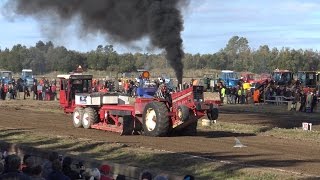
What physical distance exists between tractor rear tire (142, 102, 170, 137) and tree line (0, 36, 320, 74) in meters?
69.2

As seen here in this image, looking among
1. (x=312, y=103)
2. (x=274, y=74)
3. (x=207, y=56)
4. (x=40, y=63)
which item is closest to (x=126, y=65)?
(x=40, y=63)

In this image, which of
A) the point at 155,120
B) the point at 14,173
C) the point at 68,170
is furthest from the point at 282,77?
the point at 14,173

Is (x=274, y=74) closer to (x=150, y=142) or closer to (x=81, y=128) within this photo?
(x=81, y=128)

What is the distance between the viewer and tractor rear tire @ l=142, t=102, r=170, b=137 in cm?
1770

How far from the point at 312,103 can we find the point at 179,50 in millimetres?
15349

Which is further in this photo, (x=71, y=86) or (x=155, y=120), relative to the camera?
(x=71, y=86)

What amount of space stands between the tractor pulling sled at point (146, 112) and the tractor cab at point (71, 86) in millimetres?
3211

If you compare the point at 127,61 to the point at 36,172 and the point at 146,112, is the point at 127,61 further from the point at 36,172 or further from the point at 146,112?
the point at 36,172

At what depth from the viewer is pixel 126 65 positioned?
100 meters

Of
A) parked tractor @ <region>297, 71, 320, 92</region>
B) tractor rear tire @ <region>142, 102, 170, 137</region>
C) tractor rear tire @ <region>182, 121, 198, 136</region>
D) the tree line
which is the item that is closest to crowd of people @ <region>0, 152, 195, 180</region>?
tractor rear tire @ <region>142, 102, 170, 137</region>

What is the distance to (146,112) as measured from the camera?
60.4ft

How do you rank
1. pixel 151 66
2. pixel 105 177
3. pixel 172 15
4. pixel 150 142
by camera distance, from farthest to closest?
pixel 151 66 → pixel 172 15 → pixel 150 142 → pixel 105 177

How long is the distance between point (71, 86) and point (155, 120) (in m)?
8.22

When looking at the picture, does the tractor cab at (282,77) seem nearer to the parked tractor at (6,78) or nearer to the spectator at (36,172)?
→ the parked tractor at (6,78)
